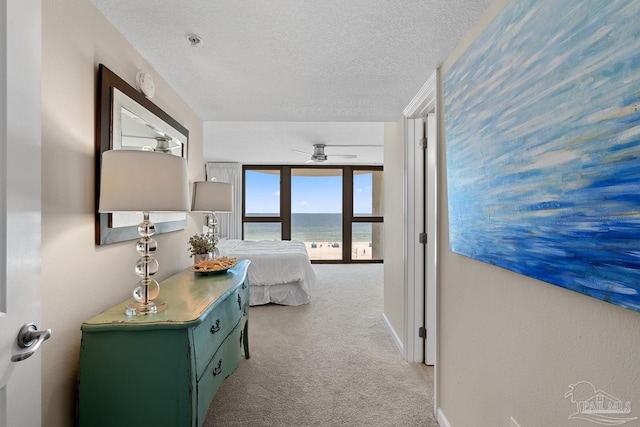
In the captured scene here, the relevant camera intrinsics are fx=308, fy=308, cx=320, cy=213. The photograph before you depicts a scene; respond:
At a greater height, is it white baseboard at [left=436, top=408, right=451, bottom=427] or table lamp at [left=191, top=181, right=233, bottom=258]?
table lamp at [left=191, top=181, right=233, bottom=258]

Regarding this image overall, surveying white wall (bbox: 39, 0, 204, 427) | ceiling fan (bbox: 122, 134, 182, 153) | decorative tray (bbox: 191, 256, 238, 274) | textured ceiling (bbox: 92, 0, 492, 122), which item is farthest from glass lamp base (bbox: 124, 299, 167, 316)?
textured ceiling (bbox: 92, 0, 492, 122)

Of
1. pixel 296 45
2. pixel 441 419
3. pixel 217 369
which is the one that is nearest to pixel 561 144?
pixel 296 45

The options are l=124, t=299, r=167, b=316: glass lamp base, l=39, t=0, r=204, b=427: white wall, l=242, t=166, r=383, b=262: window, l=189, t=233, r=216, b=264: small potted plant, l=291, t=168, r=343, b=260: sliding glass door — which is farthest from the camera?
l=291, t=168, r=343, b=260: sliding glass door

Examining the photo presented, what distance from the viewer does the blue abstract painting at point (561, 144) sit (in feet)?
2.41

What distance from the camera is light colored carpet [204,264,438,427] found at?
1937 millimetres

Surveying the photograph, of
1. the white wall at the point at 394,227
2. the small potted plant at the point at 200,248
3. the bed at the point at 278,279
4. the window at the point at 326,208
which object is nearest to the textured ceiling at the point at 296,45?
the white wall at the point at 394,227

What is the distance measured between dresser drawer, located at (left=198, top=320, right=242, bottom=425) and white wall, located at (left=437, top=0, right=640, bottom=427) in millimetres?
1307

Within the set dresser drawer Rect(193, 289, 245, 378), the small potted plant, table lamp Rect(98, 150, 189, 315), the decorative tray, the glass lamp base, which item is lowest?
dresser drawer Rect(193, 289, 245, 378)

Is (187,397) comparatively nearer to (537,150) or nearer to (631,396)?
(631,396)

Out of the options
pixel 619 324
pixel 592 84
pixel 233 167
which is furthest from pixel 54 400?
pixel 233 167

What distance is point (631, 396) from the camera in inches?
30.4

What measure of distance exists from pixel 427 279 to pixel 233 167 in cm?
559

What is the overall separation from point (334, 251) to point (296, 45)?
19.9 ft

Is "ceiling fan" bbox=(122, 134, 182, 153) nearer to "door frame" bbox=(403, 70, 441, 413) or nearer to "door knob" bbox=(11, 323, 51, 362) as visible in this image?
"door knob" bbox=(11, 323, 51, 362)
